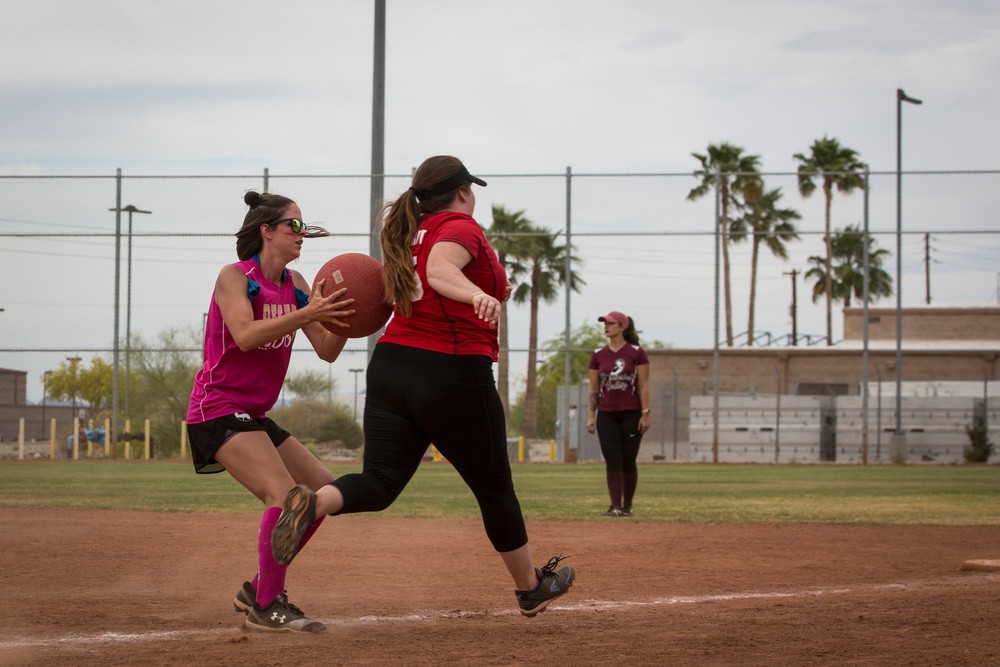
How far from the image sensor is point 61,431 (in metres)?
35.1

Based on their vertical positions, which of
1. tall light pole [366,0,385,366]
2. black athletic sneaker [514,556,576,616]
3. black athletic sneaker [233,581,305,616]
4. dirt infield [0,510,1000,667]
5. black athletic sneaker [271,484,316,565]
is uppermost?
tall light pole [366,0,385,366]

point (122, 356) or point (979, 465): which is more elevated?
point (122, 356)

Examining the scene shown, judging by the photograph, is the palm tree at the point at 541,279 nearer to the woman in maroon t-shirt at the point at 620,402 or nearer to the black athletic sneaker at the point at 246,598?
the woman in maroon t-shirt at the point at 620,402

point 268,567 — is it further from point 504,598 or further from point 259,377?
point 504,598

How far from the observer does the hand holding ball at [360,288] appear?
191 inches

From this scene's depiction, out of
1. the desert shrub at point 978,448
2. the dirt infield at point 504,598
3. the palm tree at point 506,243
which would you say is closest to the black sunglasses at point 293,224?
the dirt infield at point 504,598

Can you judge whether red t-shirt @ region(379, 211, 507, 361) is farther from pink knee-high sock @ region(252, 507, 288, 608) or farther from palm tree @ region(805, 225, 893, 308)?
palm tree @ region(805, 225, 893, 308)

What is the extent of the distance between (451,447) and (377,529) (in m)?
5.50

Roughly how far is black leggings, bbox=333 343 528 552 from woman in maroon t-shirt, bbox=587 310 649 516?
6345 millimetres

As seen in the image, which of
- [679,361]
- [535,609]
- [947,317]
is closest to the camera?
[535,609]

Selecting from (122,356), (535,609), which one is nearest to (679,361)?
(122,356)

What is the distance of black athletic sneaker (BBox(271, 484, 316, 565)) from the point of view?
14.7 feet

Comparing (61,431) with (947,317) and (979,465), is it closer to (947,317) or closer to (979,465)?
(979,465)

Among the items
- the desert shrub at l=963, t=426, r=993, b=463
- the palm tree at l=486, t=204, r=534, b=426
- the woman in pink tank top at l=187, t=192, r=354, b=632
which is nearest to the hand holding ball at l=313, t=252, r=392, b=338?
the woman in pink tank top at l=187, t=192, r=354, b=632
